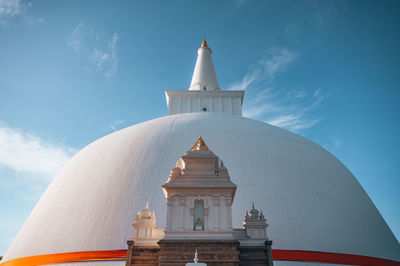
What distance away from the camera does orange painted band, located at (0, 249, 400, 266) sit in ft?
31.8

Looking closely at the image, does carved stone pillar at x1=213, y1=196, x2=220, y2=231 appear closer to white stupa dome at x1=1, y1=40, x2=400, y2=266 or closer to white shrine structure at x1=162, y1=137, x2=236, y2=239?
white shrine structure at x1=162, y1=137, x2=236, y2=239

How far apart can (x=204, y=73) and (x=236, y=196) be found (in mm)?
15949

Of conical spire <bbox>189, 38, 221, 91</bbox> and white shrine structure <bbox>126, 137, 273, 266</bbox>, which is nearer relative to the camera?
white shrine structure <bbox>126, 137, 273, 266</bbox>

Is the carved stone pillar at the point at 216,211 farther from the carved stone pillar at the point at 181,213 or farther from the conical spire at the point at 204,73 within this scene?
the conical spire at the point at 204,73

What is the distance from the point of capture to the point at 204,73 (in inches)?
981

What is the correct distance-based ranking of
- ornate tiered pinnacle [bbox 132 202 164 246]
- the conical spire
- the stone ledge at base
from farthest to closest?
the conical spire < ornate tiered pinnacle [bbox 132 202 164 246] < the stone ledge at base

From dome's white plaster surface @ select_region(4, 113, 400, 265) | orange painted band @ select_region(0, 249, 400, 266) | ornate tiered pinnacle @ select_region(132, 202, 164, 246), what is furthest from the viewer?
dome's white plaster surface @ select_region(4, 113, 400, 265)

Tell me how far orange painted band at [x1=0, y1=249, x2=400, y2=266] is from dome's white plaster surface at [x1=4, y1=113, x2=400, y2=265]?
200mm

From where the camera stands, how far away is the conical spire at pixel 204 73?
24281mm

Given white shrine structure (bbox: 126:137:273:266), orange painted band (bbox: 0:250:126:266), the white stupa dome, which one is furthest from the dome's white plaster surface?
white shrine structure (bbox: 126:137:273:266)

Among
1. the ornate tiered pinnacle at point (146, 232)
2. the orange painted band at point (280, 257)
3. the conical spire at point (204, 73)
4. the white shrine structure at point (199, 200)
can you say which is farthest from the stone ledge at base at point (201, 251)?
the conical spire at point (204, 73)

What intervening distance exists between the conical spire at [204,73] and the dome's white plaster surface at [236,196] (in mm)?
10275

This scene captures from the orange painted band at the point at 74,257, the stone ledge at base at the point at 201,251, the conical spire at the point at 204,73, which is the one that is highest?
the conical spire at the point at 204,73

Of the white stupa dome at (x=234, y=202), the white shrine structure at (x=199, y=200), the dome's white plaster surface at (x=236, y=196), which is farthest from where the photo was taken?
the dome's white plaster surface at (x=236, y=196)
